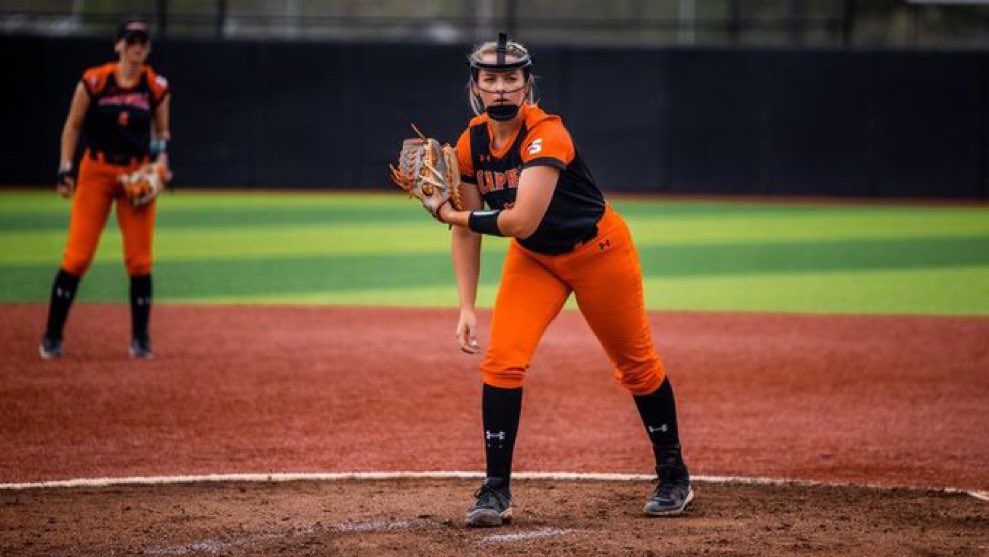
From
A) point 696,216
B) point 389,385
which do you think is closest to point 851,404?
point 389,385

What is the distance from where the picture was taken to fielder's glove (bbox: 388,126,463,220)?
578cm

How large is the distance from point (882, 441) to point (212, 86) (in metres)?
22.1

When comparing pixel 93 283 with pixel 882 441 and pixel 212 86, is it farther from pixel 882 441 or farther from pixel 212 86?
pixel 212 86

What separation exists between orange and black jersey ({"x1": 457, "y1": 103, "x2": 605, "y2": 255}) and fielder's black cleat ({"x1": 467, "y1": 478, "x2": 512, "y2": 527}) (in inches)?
36.3

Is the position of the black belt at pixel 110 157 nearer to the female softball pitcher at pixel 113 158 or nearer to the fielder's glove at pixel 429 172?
the female softball pitcher at pixel 113 158

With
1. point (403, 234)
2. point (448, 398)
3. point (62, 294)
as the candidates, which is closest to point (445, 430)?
point (448, 398)

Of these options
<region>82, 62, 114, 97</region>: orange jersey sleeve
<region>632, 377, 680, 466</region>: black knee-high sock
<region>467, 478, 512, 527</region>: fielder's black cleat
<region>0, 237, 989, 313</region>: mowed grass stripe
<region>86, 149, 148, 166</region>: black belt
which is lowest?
<region>0, 237, 989, 313</region>: mowed grass stripe

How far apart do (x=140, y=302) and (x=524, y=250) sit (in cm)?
506

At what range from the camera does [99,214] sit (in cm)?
1025

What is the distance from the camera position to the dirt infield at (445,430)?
581 centimetres

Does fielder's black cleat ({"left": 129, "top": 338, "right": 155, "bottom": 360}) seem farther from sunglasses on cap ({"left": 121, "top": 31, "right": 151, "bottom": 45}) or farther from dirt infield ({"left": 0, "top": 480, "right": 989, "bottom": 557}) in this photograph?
dirt infield ({"left": 0, "top": 480, "right": 989, "bottom": 557})

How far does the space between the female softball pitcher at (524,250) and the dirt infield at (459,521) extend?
0.83ft

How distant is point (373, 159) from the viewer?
2900 cm


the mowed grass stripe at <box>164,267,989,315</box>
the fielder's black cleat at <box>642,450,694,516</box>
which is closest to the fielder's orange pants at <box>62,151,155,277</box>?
the mowed grass stripe at <box>164,267,989,315</box>
